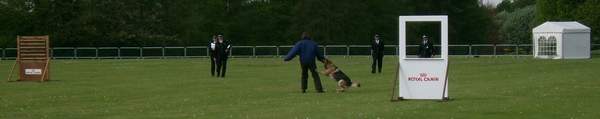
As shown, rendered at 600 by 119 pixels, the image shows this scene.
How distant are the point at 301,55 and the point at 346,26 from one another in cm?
6662

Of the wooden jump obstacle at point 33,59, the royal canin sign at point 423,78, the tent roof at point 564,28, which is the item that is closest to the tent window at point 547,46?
the tent roof at point 564,28

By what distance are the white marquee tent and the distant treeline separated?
29572 mm

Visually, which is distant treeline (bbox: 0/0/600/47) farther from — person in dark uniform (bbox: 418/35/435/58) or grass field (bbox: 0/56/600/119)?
grass field (bbox: 0/56/600/119)

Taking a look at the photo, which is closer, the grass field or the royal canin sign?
the grass field

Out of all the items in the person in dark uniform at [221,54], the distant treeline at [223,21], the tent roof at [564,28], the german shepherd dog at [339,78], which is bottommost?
the german shepherd dog at [339,78]

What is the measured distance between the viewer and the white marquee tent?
59594 mm

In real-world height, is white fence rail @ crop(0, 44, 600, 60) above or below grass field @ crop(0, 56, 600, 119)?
above

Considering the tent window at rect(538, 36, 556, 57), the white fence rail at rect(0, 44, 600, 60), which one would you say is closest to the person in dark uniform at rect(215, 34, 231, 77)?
the tent window at rect(538, 36, 556, 57)

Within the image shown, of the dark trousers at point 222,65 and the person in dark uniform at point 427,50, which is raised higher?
the person in dark uniform at point 427,50

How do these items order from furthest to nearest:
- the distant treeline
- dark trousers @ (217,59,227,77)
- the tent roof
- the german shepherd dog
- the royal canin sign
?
the distant treeline → the tent roof → dark trousers @ (217,59,227,77) → the german shepherd dog → the royal canin sign

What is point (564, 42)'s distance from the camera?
5966 cm

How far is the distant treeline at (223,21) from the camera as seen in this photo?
8075cm

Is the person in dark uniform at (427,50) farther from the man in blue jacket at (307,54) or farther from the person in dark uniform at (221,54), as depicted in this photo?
the man in blue jacket at (307,54)

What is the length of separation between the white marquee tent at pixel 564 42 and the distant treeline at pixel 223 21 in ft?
97.0
